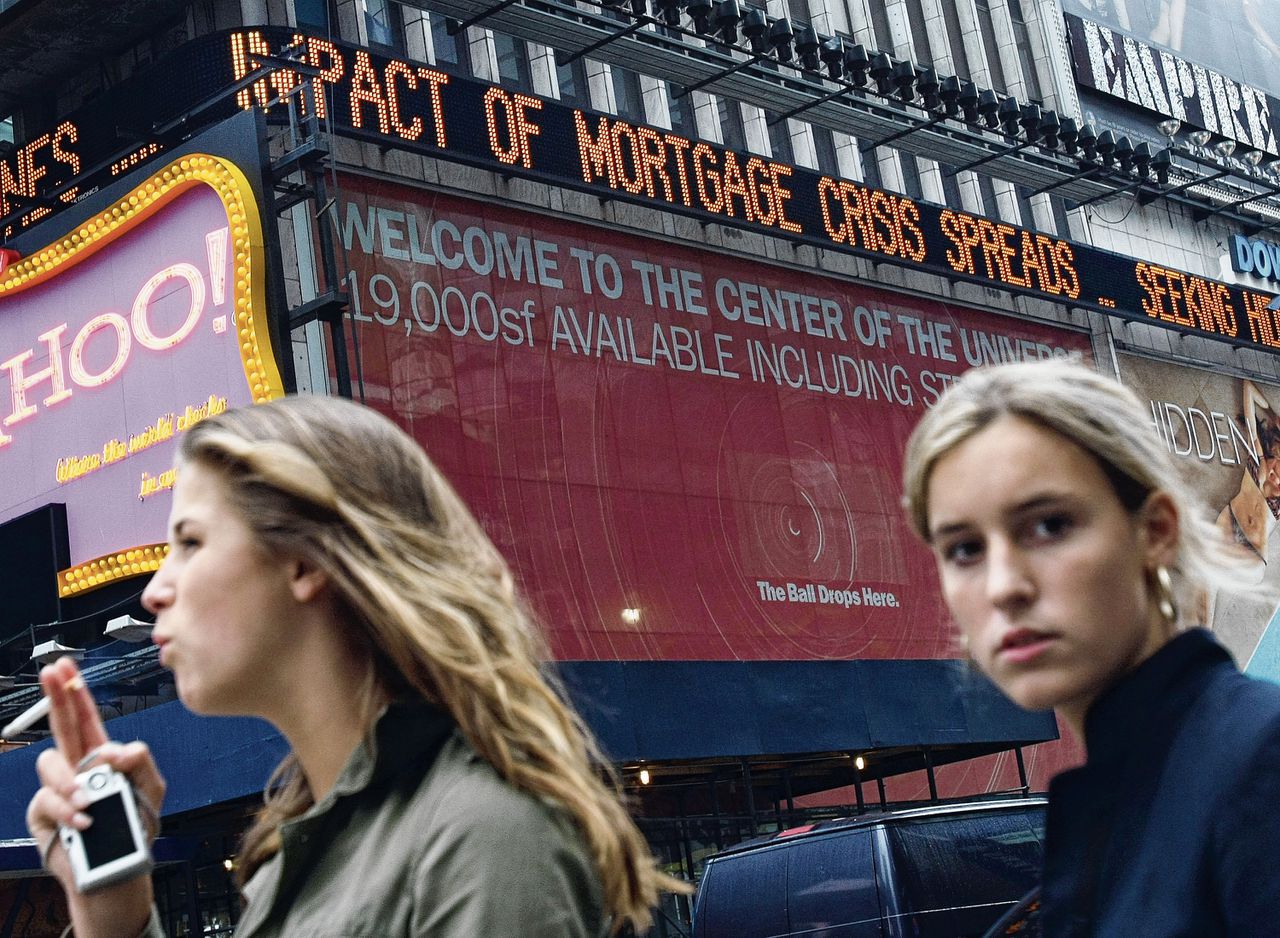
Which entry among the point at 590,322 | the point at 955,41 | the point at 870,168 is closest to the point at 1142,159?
the point at 955,41

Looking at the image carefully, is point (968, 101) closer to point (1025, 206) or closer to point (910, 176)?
point (910, 176)

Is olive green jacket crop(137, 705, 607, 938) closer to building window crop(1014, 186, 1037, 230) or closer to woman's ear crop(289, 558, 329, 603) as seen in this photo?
woman's ear crop(289, 558, 329, 603)

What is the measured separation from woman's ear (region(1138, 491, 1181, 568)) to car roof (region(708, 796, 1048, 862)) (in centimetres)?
777

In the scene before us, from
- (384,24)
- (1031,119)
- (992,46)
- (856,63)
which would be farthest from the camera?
(992,46)

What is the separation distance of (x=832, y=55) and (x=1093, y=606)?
2602 centimetres

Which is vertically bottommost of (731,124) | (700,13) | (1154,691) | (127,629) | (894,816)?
(1154,691)

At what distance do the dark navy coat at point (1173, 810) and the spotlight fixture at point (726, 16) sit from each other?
24.4 meters

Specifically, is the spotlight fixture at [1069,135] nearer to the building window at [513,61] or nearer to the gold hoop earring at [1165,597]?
the building window at [513,61]

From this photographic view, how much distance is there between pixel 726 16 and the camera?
84.4 ft

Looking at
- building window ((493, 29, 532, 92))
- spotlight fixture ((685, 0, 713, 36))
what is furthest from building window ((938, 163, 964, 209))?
building window ((493, 29, 532, 92))

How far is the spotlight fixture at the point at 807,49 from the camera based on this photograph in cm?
2706

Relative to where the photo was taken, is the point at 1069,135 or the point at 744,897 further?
the point at 1069,135

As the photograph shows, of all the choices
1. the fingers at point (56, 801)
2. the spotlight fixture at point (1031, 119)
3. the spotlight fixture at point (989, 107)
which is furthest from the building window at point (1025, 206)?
the fingers at point (56, 801)

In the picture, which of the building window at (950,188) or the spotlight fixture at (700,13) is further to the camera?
the building window at (950,188)
